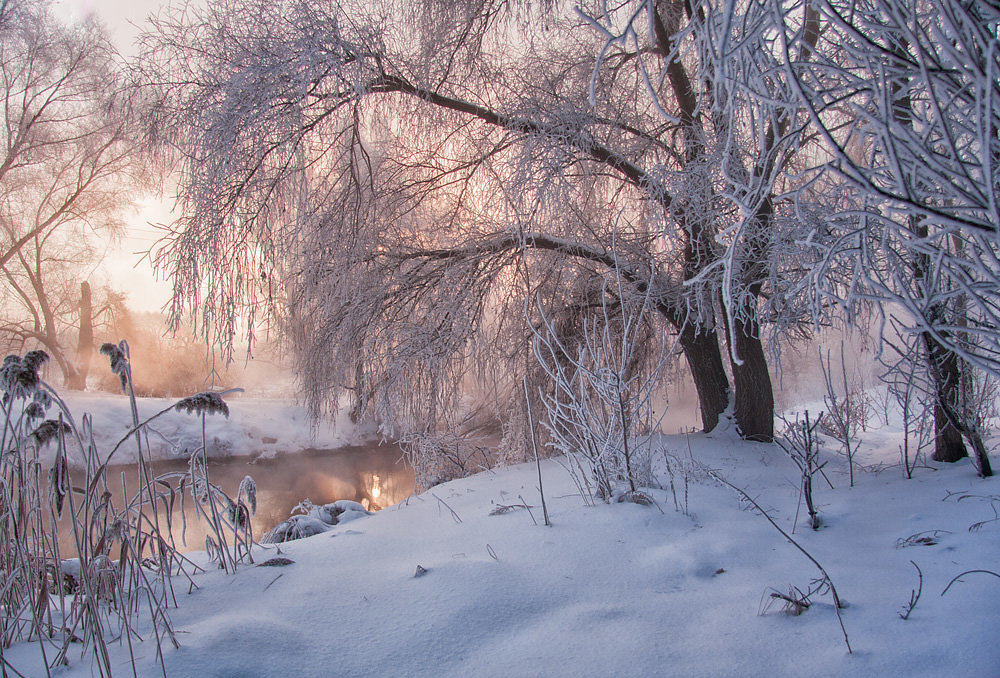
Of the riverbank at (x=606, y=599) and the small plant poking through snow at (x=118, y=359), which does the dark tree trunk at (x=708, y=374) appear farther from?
the small plant poking through snow at (x=118, y=359)

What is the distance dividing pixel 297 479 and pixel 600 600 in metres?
9.66

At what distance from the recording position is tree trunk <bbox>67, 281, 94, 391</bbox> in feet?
52.5

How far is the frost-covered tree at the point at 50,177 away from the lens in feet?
41.8

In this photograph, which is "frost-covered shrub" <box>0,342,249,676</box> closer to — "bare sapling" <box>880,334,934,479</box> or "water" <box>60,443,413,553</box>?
"bare sapling" <box>880,334,934,479</box>

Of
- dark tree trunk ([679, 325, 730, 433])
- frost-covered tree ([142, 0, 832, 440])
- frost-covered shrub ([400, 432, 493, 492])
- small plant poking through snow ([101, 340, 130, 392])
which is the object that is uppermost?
frost-covered tree ([142, 0, 832, 440])

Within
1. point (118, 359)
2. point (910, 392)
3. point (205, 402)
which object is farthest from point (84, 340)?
point (910, 392)

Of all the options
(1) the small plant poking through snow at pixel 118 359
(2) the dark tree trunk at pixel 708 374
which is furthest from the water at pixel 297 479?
(1) the small plant poking through snow at pixel 118 359

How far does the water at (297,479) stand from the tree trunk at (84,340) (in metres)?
5.62

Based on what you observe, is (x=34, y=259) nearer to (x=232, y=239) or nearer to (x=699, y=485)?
(x=232, y=239)

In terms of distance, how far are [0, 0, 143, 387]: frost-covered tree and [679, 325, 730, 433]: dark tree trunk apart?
1099 centimetres

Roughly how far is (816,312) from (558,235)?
4187 millimetres

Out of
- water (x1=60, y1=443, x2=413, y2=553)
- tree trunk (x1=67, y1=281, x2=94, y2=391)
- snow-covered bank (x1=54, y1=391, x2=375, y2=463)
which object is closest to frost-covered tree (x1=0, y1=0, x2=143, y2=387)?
tree trunk (x1=67, y1=281, x2=94, y2=391)

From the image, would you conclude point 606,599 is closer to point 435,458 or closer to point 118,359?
point 118,359

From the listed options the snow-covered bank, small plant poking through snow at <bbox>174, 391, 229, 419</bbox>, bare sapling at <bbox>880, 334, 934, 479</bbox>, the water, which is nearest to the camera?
small plant poking through snow at <bbox>174, 391, 229, 419</bbox>
